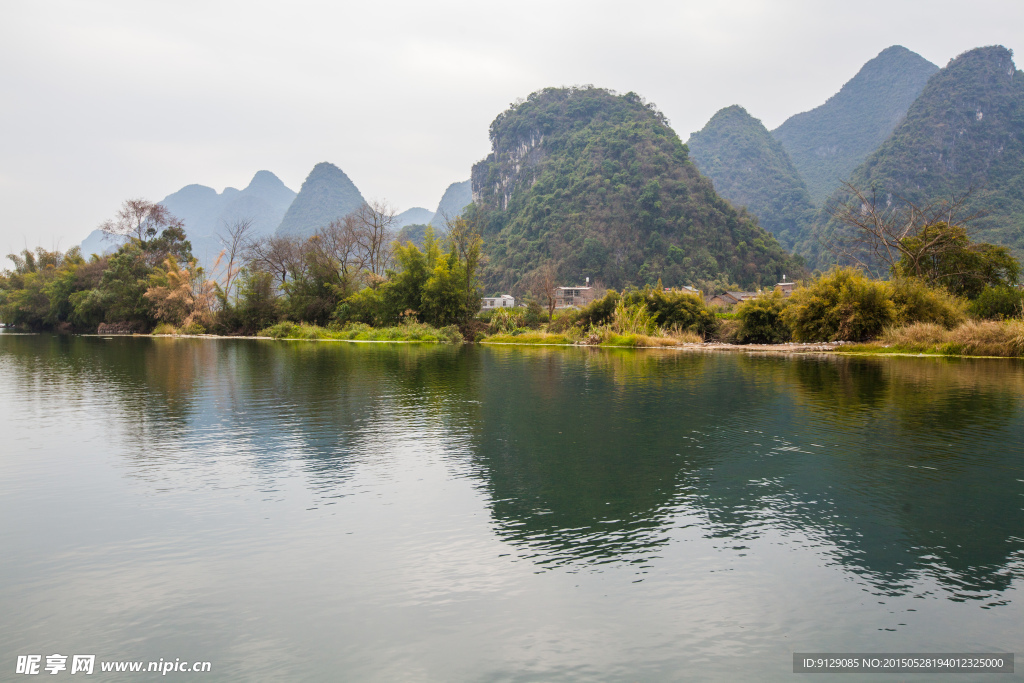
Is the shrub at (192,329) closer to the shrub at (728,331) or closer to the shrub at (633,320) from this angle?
the shrub at (633,320)

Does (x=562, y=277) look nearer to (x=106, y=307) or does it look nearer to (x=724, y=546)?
(x=106, y=307)

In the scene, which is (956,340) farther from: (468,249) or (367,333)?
(367,333)

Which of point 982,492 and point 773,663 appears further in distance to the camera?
point 982,492

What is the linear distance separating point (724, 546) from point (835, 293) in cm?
2488

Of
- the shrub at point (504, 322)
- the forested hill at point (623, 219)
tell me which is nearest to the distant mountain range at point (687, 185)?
the forested hill at point (623, 219)

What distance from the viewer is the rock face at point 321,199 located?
182 metres

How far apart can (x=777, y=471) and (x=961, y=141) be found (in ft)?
419

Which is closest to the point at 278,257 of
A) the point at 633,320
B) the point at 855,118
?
the point at 633,320

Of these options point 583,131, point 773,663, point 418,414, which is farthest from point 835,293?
point 583,131

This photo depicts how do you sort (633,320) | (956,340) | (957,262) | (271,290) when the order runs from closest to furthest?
(956,340) → (957,262) → (633,320) → (271,290)

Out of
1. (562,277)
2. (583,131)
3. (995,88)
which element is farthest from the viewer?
(583,131)

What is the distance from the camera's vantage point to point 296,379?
16016mm

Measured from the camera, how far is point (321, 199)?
189 m

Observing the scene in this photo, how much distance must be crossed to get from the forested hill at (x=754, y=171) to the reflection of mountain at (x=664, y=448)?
396 feet
